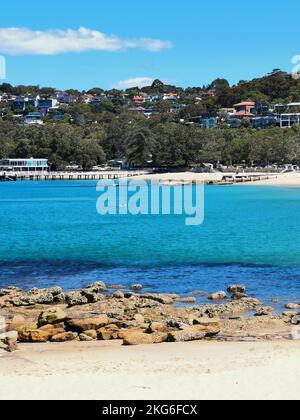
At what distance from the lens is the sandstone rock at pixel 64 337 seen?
49.3 feet

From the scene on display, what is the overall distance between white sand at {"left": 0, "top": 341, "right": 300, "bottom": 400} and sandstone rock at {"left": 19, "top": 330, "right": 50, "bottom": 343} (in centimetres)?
42

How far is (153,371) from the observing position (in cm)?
1192

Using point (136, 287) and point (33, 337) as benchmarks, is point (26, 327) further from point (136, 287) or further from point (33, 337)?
point (136, 287)

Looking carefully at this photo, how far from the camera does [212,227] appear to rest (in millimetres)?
44000

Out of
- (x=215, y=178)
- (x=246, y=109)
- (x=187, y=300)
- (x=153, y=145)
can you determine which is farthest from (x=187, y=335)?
(x=246, y=109)

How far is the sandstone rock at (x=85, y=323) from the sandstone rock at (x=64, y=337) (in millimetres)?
408

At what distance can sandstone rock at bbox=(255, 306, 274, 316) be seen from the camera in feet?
58.5

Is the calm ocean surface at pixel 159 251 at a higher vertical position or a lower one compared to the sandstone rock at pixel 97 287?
lower

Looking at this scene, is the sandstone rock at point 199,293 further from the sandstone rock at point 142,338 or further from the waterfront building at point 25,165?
the waterfront building at point 25,165

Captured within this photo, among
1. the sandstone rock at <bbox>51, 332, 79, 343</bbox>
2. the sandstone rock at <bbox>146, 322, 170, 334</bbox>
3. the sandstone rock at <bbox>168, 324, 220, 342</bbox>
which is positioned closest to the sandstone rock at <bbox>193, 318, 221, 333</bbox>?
the sandstone rock at <bbox>168, 324, 220, 342</bbox>

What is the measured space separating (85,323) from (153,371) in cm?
423

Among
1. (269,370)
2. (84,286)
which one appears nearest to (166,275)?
(84,286)

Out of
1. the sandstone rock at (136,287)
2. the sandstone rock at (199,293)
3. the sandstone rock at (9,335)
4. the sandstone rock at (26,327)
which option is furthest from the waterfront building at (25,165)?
the sandstone rock at (9,335)

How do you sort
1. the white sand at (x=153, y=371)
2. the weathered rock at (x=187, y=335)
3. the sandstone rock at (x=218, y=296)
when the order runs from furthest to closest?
the sandstone rock at (x=218, y=296)
the weathered rock at (x=187, y=335)
the white sand at (x=153, y=371)
